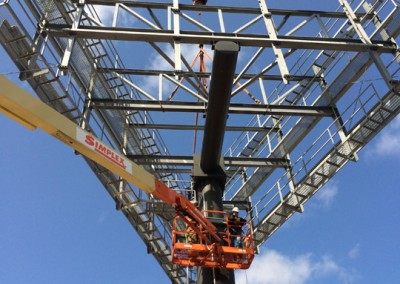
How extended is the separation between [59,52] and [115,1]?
2680mm

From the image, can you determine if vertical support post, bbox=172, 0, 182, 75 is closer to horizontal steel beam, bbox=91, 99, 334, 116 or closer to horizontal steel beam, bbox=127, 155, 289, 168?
horizontal steel beam, bbox=91, 99, 334, 116

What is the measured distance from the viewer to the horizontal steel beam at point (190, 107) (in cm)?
1602

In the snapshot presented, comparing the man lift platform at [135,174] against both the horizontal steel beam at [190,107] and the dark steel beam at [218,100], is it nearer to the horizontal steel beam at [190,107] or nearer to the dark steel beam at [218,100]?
the dark steel beam at [218,100]

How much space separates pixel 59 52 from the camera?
15.7m

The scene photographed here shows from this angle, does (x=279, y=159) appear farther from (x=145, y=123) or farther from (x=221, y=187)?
(x=145, y=123)

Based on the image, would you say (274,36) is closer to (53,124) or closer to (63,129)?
(63,129)

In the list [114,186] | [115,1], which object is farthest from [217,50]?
[114,186]

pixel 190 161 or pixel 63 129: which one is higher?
pixel 190 161

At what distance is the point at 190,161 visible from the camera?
60.6ft

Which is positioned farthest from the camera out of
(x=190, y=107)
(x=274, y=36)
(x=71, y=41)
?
(x=190, y=107)

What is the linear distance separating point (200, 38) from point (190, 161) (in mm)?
5950

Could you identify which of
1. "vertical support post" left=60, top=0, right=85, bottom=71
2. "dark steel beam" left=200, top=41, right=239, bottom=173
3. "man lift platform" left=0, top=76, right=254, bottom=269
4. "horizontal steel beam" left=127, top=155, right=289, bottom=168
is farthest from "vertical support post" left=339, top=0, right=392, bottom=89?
"vertical support post" left=60, top=0, right=85, bottom=71

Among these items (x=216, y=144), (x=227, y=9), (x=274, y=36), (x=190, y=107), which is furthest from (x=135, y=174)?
(x=227, y=9)

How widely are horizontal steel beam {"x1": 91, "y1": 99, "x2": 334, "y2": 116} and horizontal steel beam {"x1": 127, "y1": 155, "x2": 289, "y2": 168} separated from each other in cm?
272
